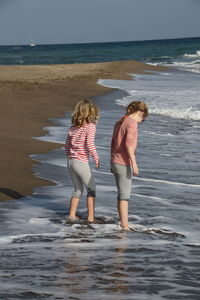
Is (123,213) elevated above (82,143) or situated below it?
below

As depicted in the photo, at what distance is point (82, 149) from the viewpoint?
723cm

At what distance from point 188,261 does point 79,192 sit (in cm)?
194

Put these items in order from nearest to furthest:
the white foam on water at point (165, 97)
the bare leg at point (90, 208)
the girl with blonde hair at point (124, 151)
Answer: the girl with blonde hair at point (124, 151) → the bare leg at point (90, 208) → the white foam on water at point (165, 97)

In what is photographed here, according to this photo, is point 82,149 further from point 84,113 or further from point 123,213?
point 123,213

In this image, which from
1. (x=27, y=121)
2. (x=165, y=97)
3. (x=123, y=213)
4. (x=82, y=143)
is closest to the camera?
(x=123, y=213)

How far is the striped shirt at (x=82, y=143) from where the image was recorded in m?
7.12

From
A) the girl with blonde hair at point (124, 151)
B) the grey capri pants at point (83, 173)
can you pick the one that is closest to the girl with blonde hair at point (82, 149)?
the grey capri pants at point (83, 173)

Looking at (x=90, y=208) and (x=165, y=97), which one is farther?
(x=165, y=97)

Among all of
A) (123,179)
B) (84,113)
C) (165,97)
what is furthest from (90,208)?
(165,97)

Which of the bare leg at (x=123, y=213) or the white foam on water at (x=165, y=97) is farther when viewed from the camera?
the white foam on water at (x=165, y=97)

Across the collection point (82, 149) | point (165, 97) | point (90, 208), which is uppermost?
point (82, 149)

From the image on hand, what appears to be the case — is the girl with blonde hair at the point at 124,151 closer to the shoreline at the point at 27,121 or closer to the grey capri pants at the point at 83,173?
the grey capri pants at the point at 83,173

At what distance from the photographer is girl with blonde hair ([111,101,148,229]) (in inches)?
273

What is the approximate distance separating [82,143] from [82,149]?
0.23ft
